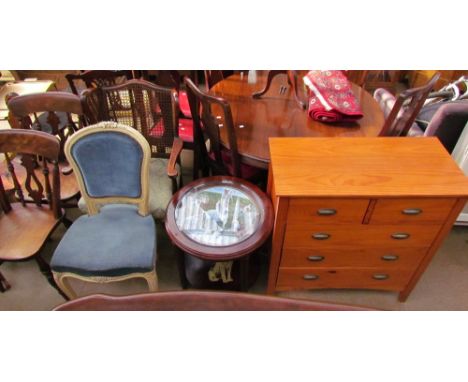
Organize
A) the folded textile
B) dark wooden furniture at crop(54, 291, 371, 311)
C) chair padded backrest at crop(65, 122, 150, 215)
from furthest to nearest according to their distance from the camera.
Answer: the folded textile
chair padded backrest at crop(65, 122, 150, 215)
dark wooden furniture at crop(54, 291, 371, 311)

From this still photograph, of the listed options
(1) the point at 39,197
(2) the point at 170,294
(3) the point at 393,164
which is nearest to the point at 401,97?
(3) the point at 393,164

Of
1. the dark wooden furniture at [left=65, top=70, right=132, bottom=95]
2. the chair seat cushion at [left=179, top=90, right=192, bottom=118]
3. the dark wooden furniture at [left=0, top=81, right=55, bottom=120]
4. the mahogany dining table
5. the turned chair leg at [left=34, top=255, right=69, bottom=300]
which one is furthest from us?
the dark wooden furniture at [left=0, top=81, right=55, bottom=120]

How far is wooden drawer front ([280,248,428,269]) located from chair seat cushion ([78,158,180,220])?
752 millimetres

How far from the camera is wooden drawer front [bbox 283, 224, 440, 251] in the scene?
5.14ft

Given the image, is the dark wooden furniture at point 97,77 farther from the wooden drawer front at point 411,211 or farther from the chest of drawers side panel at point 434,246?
the chest of drawers side panel at point 434,246

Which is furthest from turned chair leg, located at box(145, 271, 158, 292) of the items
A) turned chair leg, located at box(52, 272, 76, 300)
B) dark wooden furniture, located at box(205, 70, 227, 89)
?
dark wooden furniture, located at box(205, 70, 227, 89)

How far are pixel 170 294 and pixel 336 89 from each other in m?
1.99

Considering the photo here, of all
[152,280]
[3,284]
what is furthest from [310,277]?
[3,284]

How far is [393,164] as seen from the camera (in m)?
1.54

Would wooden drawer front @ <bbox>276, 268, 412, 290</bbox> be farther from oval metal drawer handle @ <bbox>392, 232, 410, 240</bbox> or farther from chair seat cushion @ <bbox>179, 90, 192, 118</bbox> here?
chair seat cushion @ <bbox>179, 90, 192, 118</bbox>

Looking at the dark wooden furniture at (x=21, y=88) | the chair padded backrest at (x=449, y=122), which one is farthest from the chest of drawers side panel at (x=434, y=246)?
the dark wooden furniture at (x=21, y=88)

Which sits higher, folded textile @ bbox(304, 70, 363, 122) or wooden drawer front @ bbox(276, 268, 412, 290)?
folded textile @ bbox(304, 70, 363, 122)

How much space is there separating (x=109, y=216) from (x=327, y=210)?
1179mm

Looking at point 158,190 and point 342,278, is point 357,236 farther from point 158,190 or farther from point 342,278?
point 158,190
